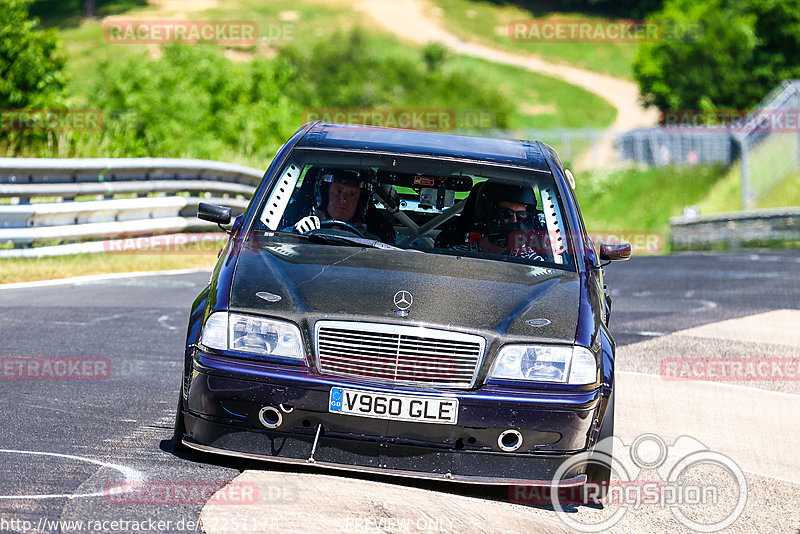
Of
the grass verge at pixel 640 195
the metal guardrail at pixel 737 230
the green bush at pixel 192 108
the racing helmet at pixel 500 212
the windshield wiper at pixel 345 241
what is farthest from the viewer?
the grass verge at pixel 640 195

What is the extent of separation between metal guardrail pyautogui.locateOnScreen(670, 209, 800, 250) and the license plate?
2304 cm

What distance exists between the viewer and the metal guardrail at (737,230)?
27.1 meters

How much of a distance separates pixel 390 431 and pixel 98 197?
1071 cm

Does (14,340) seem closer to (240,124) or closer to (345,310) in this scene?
(345,310)

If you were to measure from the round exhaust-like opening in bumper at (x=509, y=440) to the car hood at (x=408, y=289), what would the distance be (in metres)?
0.45

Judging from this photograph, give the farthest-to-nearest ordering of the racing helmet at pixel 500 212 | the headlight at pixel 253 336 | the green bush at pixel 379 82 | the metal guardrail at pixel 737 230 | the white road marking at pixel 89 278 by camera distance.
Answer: the green bush at pixel 379 82 → the metal guardrail at pixel 737 230 → the white road marking at pixel 89 278 → the racing helmet at pixel 500 212 → the headlight at pixel 253 336

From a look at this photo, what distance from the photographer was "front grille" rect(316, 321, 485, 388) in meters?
5.22

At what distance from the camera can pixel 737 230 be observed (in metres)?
28.1

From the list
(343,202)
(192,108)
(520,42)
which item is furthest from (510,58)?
(343,202)

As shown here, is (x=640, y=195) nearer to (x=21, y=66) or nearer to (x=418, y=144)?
(x=21, y=66)

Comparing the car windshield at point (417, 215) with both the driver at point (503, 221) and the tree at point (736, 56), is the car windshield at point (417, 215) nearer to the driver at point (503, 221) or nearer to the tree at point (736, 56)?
the driver at point (503, 221)

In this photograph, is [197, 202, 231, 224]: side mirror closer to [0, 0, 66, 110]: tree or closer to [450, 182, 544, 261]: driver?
[450, 182, 544, 261]: driver

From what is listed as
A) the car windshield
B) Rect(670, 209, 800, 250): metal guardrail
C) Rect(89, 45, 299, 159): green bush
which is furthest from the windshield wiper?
Rect(670, 209, 800, 250): metal guardrail

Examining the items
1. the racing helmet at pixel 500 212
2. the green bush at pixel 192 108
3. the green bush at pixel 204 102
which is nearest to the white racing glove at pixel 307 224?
the racing helmet at pixel 500 212
